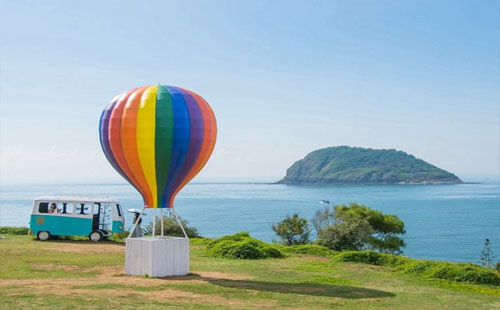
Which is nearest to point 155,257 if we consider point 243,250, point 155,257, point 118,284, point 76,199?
point 155,257

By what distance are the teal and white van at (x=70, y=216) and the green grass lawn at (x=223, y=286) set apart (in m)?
4.39

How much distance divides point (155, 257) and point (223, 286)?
116 inches

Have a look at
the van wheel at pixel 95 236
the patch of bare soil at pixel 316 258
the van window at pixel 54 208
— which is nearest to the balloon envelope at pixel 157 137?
the patch of bare soil at pixel 316 258

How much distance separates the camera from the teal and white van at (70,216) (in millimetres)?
28188

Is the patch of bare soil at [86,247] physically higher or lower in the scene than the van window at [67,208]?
lower

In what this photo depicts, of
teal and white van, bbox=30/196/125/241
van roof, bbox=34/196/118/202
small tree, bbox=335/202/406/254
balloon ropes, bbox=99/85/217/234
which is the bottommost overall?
small tree, bbox=335/202/406/254

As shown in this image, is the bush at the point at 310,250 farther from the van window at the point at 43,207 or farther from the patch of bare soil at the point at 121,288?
the van window at the point at 43,207

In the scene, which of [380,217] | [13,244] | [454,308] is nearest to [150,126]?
[454,308]

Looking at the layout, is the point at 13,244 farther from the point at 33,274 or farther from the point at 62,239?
the point at 33,274

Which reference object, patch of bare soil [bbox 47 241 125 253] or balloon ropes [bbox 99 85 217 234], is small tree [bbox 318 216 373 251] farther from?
balloon ropes [bbox 99 85 217 234]

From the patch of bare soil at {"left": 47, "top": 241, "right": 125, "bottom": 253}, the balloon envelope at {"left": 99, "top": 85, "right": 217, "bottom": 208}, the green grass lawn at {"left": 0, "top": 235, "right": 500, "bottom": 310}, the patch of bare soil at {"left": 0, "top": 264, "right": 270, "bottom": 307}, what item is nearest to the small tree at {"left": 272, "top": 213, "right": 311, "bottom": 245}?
the patch of bare soil at {"left": 47, "top": 241, "right": 125, "bottom": 253}

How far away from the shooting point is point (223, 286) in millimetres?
15953

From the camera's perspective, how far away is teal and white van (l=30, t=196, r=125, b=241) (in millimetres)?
28188

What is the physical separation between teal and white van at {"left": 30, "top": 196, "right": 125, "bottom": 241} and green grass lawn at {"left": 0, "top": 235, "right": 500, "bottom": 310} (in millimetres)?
4394
